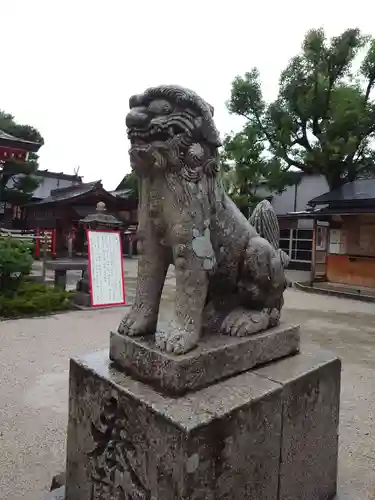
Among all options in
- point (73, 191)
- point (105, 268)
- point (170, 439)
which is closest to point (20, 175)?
point (73, 191)

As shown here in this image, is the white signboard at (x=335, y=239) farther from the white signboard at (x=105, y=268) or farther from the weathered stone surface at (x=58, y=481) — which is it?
the weathered stone surface at (x=58, y=481)

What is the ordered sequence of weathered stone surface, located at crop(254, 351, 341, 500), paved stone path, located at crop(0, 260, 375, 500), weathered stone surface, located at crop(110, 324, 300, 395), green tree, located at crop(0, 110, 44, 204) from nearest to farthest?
weathered stone surface, located at crop(110, 324, 300, 395) → weathered stone surface, located at crop(254, 351, 341, 500) → paved stone path, located at crop(0, 260, 375, 500) → green tree, located at crop(0, 110, 44, 204)

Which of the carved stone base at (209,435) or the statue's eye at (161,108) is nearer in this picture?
the carved stone base at (209,435)

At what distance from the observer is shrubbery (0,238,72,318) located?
237 inches

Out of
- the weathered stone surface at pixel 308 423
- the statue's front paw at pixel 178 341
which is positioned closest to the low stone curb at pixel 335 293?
the weathered stone surface at pixel 308 423

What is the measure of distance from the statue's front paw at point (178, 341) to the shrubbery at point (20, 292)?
518 centimetres

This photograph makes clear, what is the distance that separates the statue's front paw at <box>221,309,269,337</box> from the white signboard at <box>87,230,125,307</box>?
4.61 m

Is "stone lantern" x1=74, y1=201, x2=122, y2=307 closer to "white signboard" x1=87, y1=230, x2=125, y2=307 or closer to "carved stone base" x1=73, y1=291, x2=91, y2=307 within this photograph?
"carved stone base" x1=73, y1=291, x2=91, y2=307

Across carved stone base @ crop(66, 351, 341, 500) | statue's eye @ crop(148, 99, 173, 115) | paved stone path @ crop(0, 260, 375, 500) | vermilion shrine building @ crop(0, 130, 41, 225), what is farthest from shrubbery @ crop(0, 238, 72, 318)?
statue's eye @ crop(148, 99, 173, 115)

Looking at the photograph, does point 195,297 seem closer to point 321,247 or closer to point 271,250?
point 271,250

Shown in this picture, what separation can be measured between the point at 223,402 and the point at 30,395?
2342mm

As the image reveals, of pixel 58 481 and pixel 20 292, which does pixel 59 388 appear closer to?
pixel 58 481

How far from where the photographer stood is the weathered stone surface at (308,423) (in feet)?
4.97

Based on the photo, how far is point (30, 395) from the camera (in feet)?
10.1
